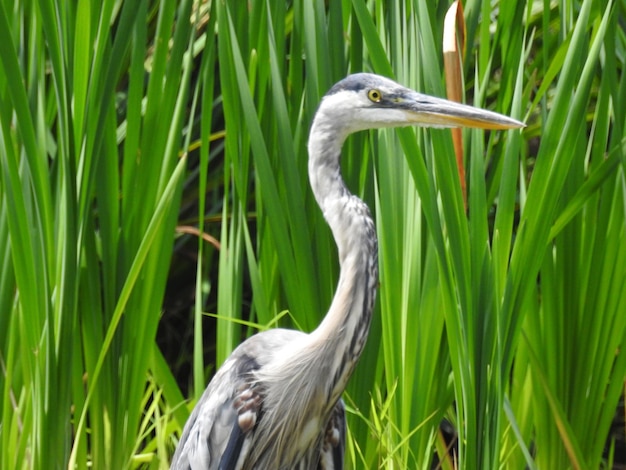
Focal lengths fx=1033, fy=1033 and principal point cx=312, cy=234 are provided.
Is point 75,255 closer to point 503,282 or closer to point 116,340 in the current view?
point 116,340

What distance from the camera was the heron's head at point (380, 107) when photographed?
1545mm

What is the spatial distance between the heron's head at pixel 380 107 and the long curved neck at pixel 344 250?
1.1 inches

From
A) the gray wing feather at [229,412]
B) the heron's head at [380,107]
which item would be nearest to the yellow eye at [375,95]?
the heron's head at [380,107]

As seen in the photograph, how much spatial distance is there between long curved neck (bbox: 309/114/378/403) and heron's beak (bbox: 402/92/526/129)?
0.13m

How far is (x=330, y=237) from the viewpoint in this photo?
1951 mm

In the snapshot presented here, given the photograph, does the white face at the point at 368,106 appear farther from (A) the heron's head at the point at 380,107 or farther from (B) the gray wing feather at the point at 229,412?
(B) the gray wing feather at the point at 229,412

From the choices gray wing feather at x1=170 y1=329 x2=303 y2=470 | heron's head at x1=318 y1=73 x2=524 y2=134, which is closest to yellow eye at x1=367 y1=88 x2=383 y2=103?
heron's head at x1=318 y1=73 x2=524 y2=134

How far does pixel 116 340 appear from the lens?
2.00 m

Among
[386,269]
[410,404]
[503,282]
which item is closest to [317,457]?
[410,404]

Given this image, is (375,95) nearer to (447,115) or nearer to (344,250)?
(447,115)

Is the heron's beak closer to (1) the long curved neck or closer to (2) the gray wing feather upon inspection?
(1) the long curved neck

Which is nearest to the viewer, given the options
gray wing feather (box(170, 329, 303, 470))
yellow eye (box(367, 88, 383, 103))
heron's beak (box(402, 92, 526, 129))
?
heron's beak (box(402, 92, 526, 129))

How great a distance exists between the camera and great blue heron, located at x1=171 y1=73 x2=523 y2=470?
1586mm

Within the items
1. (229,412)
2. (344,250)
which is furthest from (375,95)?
(229,412)
